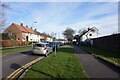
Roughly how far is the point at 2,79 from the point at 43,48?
14167 millimetres

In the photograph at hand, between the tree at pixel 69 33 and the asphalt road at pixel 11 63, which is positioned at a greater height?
the tree at pixel 69 33

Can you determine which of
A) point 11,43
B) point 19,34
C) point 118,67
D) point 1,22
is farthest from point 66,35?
point 118,67

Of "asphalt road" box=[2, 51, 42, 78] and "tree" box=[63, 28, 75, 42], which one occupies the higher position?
"tree" box=[63, 28, 75, 42]

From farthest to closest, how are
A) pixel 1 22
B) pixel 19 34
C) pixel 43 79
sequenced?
1. pixel 19 34
2. pixel 1 22
3. pixel 43 79

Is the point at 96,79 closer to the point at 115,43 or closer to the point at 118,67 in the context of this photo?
the point at 118,67

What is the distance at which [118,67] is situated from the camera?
12234 mm

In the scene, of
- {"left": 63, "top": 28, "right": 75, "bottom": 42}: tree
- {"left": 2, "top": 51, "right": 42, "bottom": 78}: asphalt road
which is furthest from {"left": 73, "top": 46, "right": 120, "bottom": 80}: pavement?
{"left": 63, "top": 28, "right": 75, "bottom": 42}: tree

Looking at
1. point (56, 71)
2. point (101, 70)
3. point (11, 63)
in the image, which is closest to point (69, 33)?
point (11, 63)

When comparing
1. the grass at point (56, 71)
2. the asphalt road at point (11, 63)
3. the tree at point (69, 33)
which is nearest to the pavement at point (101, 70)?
the grass at point (56, 71)

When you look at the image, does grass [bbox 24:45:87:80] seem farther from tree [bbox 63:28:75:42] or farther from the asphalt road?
tree [bbox 63:28:75:42]

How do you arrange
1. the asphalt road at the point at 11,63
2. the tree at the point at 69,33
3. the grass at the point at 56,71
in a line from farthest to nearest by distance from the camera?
1. the tree at the point at 69,33
2. the asphalt road at the point at 11,63
3. the grass at the point at 56,71

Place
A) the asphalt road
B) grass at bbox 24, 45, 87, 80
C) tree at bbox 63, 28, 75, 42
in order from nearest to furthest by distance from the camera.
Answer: grass at bbox 24, 45, 87, 80, the asphalt road, tree at bbox 63, 28, 75, 42

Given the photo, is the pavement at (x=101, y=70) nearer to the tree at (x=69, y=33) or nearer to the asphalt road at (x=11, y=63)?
the asphalt road at (x=11, y=63)

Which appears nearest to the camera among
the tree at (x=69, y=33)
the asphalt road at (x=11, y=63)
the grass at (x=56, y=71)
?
the grass at (x=56, y=71)
